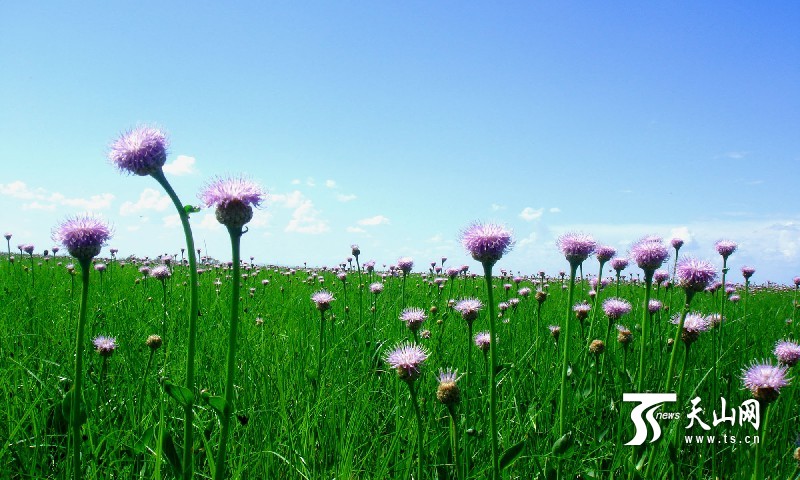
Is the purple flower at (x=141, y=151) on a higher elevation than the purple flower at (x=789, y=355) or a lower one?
higher

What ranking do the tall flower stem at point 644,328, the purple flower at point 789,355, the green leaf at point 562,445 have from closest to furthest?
the green leaf at point 562,445, the tall flower stem at point 644,328, the purple flower at point 789,355

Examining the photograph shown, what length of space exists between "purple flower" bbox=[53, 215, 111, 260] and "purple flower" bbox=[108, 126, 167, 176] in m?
0.29

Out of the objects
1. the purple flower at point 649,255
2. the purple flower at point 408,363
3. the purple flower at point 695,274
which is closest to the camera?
the purple flower at point 408,363

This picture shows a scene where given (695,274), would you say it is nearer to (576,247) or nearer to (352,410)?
(576,247)

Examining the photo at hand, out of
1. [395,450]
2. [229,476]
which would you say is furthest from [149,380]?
[395,450]

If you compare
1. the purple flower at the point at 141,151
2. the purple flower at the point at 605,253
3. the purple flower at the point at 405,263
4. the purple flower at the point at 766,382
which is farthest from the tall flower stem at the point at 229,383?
the purple flower at the point at 405,263

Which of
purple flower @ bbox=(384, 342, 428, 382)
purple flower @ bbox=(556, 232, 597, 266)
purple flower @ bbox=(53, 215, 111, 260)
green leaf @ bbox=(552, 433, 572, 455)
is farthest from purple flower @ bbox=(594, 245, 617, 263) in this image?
purple flower @ bbox=(53, 215, 111, 260)

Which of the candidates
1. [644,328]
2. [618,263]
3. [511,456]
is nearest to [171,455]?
[511,456]

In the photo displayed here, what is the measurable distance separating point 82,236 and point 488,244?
1.74 m

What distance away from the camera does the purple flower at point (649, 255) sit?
3.26 meters

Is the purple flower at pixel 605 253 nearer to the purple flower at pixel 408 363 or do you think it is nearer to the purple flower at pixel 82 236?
the purple flower at pixel 408 363

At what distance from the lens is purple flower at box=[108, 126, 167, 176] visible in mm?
2027

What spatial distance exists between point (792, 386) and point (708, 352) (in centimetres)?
127

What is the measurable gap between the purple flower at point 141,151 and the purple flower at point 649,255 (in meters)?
2.73
